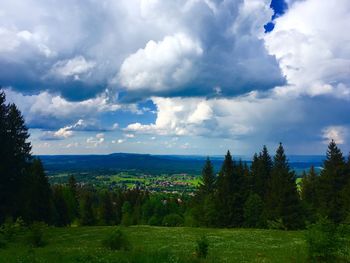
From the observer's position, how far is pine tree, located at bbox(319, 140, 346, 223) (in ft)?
190

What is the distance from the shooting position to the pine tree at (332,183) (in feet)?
190

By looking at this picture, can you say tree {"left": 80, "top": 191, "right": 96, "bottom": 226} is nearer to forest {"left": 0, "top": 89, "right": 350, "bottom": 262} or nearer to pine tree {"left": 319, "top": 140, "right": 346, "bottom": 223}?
forest {"left": 0, "top": 89, "right": 350, "bottom": 262}

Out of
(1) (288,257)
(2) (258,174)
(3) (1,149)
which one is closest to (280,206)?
(2) (258,174)

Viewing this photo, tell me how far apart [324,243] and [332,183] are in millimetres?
46541

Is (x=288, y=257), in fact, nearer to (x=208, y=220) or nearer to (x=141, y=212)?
(x=208, y=220)

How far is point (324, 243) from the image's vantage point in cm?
1734

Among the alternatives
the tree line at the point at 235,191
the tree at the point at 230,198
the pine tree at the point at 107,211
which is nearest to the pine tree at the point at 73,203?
the tree line at the point at 235,191

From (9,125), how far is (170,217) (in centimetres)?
7182

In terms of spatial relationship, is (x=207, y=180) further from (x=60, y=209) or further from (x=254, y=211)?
(x=60, y=209)

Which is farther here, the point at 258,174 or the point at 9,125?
the point at 258,174

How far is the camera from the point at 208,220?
61.9 meters

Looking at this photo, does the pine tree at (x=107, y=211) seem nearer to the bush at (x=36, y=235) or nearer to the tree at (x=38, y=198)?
the tree at (x=38, y=198)

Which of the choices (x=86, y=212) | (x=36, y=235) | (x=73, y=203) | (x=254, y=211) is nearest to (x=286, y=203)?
(x=254, y=211)

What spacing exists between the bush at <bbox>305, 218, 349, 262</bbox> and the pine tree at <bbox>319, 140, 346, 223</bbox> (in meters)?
43.2
